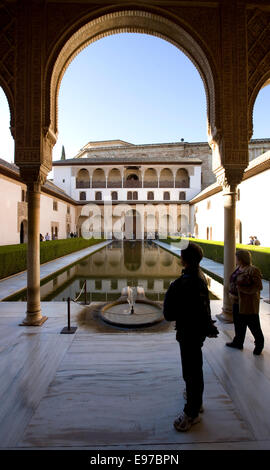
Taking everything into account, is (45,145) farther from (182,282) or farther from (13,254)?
(13,254)

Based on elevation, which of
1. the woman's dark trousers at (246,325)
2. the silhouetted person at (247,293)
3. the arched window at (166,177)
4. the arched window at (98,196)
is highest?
the arched window at (166,177)

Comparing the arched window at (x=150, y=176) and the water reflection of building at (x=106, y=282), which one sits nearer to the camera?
the water reflection of building at (x=106, y=282)

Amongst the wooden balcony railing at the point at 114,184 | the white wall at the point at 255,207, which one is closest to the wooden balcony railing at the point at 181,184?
the wooden balcony railing at the point at 114,184

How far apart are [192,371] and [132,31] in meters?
6.31

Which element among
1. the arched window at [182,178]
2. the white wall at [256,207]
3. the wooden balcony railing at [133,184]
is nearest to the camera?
the white wall at [256,207]

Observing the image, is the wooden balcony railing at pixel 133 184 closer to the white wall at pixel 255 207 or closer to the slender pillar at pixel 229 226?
the white wall at pixel 255 207

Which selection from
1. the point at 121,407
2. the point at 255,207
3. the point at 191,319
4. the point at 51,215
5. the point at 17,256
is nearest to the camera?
the point at 191,319

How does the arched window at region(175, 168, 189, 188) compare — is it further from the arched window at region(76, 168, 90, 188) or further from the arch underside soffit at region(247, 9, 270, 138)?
the arch underside soffit at region(247, 9, 270, 138)

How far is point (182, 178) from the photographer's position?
35.6 m

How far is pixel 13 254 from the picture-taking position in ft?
30.4

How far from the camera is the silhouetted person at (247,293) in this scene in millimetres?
3229

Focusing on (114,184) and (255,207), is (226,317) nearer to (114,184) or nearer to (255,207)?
(255,207)

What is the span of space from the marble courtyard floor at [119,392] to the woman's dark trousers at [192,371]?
17 cm

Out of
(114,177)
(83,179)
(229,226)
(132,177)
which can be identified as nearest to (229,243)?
(229,226)
